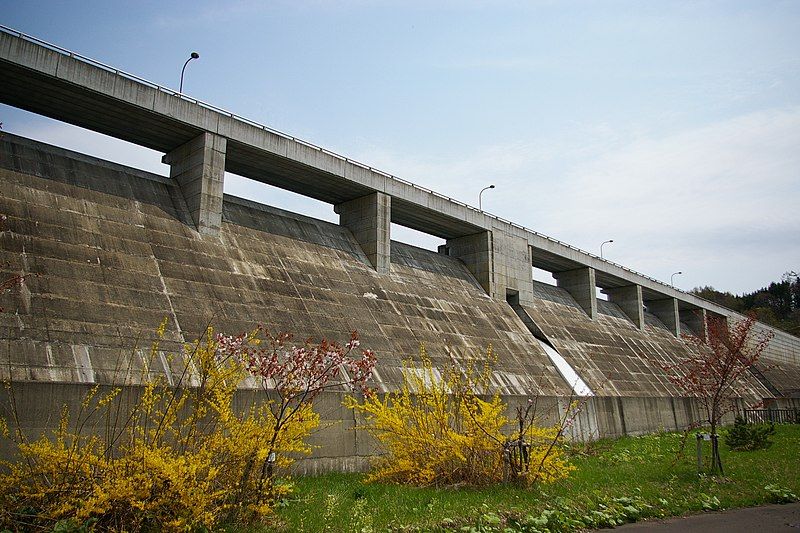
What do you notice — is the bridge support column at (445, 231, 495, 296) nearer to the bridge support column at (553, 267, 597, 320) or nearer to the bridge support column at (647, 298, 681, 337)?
the bridge support column at (553, 267, 597, 320)

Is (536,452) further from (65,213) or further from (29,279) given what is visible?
(65,213)

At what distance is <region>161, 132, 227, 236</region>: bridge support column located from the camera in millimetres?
21500

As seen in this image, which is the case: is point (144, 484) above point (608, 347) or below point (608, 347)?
below

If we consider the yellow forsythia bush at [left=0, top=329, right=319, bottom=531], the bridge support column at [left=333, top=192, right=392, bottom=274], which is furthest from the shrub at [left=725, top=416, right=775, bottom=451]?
the yellow forsythia bush at [left=0, top=329, right=319, bottom=531]

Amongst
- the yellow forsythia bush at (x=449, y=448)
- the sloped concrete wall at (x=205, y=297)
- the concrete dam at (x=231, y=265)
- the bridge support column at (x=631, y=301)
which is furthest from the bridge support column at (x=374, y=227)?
the bridge support column at (x=631, y=301)

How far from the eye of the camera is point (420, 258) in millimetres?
31703

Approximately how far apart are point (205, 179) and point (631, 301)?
36.0 meters

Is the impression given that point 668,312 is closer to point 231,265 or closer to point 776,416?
point 776,416

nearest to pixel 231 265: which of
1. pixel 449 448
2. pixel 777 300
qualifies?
pixel 449 448

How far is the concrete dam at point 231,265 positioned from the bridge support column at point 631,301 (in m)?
10.3

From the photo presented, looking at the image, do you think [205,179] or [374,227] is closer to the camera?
[205,179]

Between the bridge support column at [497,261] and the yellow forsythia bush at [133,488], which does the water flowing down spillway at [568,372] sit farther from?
the yellow forsythia bush at [133,488]

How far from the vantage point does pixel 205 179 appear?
71.0ft

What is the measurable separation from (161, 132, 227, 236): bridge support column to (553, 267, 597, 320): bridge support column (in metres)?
27.7
